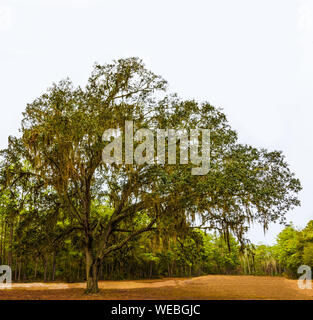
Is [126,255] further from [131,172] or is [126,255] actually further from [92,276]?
[131,172]

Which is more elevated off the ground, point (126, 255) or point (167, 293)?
point (126, 255)

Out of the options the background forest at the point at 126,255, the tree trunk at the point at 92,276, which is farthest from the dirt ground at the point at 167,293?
the background forest at the point at 126,255

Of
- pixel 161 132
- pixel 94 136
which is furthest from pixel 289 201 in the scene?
pixel 94 136

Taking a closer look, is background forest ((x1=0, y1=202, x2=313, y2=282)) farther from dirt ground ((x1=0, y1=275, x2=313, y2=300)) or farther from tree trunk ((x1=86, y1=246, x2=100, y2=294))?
tree trunk ((x1=86, y1=246, x2=100, y2=294))

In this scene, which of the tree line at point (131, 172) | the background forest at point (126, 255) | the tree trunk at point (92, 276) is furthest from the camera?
the background forest at point (126, 255)

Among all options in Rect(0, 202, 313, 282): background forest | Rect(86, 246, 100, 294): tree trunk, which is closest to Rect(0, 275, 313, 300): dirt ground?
Rect(86, 246, 100, 294): tree trunk

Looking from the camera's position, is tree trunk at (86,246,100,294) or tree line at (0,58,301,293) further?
tree trunk at (86,246,100,294)

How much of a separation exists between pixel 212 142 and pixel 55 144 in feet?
20.6

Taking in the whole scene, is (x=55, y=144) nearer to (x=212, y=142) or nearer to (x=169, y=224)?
(x=169, y=224)

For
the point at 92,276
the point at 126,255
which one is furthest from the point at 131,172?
the point at 126,255

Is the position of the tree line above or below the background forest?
above

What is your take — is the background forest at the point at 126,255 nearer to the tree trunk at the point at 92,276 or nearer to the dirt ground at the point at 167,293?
the dirt ground at the point at 167,293

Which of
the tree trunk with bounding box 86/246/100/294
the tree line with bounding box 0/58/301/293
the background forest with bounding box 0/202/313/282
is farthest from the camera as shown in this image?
the background forest with bounding box 0/202/313/282

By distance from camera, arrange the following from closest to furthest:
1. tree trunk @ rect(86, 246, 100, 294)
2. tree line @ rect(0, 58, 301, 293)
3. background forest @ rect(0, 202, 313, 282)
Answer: tree line @ rect(0, 58, 301, 293) < tree trunk @ rect(86, 246, 100, 294) < background forest @ rect(0, 202, 313, 282)
